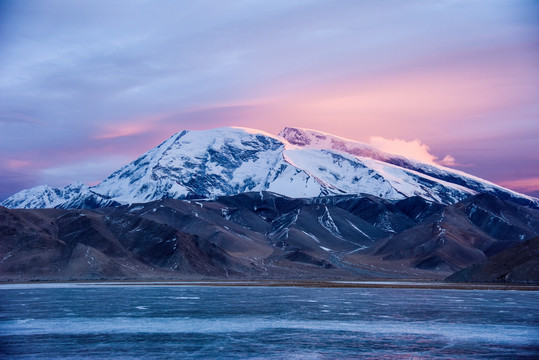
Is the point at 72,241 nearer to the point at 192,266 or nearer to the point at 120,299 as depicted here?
the point at 192,266

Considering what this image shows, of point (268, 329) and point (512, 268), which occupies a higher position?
point (268, 329)

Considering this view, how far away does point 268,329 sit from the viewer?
187 ft

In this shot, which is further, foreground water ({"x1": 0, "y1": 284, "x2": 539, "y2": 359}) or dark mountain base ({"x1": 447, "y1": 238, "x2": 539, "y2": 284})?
dark mountain base ({"x1": 447, "y1": 238, "x2": 539, "y2": 284})

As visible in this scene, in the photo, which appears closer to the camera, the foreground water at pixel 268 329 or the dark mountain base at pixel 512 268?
the foreground water at pixel 268 329

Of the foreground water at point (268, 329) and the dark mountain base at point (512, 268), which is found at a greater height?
the foreground water at point (268, 329)

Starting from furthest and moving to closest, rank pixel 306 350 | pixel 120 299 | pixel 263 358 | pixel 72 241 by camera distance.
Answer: pixel 72 241
pixel 120 299
pixel 306 350
pixel 263 358

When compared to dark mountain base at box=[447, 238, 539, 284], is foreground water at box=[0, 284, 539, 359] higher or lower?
higher

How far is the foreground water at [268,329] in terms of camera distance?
44.5 meters

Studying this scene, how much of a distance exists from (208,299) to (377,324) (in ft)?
127

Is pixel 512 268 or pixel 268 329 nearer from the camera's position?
pixel 268 329

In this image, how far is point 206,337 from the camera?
52.0 m

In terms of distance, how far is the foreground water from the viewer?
146 feet

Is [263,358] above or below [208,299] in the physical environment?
above

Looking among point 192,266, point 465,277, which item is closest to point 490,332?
point 465,277
